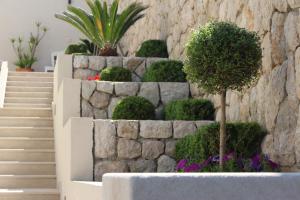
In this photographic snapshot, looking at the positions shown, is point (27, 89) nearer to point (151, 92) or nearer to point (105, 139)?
point (151, 92)

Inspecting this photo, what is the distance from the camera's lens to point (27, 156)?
944 cm

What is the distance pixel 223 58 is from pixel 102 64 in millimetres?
5009

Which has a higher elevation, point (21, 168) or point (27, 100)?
point (27, 100)

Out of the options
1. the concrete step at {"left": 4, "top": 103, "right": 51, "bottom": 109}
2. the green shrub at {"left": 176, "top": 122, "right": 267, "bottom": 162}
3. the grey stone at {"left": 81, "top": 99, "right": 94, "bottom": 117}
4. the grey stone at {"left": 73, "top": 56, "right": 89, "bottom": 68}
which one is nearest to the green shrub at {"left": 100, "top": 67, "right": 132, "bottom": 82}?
the grey stone at {"left": 81, "top": 99, "right": 94, "bottom": 117}

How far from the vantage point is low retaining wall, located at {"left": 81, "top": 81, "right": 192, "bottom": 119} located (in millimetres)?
A: 8586

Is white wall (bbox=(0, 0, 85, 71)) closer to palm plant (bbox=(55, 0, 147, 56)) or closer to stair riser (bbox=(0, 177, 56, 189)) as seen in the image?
palm plant (bbox=(55, 0, 147, 56))

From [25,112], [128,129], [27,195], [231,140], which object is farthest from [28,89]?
[231,140]

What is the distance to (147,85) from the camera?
29.0 ft

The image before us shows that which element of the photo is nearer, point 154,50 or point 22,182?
point 22,182

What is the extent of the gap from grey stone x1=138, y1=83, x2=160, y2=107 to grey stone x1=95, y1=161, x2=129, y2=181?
187 centimetres

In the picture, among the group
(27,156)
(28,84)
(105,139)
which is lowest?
(27,156)

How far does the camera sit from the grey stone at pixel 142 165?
7.05 meters

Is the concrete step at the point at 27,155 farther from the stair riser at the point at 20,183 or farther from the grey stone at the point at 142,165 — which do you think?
the grey stone at the point at 142,165

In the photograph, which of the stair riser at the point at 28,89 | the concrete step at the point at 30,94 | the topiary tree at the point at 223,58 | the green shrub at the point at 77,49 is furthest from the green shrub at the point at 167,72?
the green shrub at the point at 77,49
